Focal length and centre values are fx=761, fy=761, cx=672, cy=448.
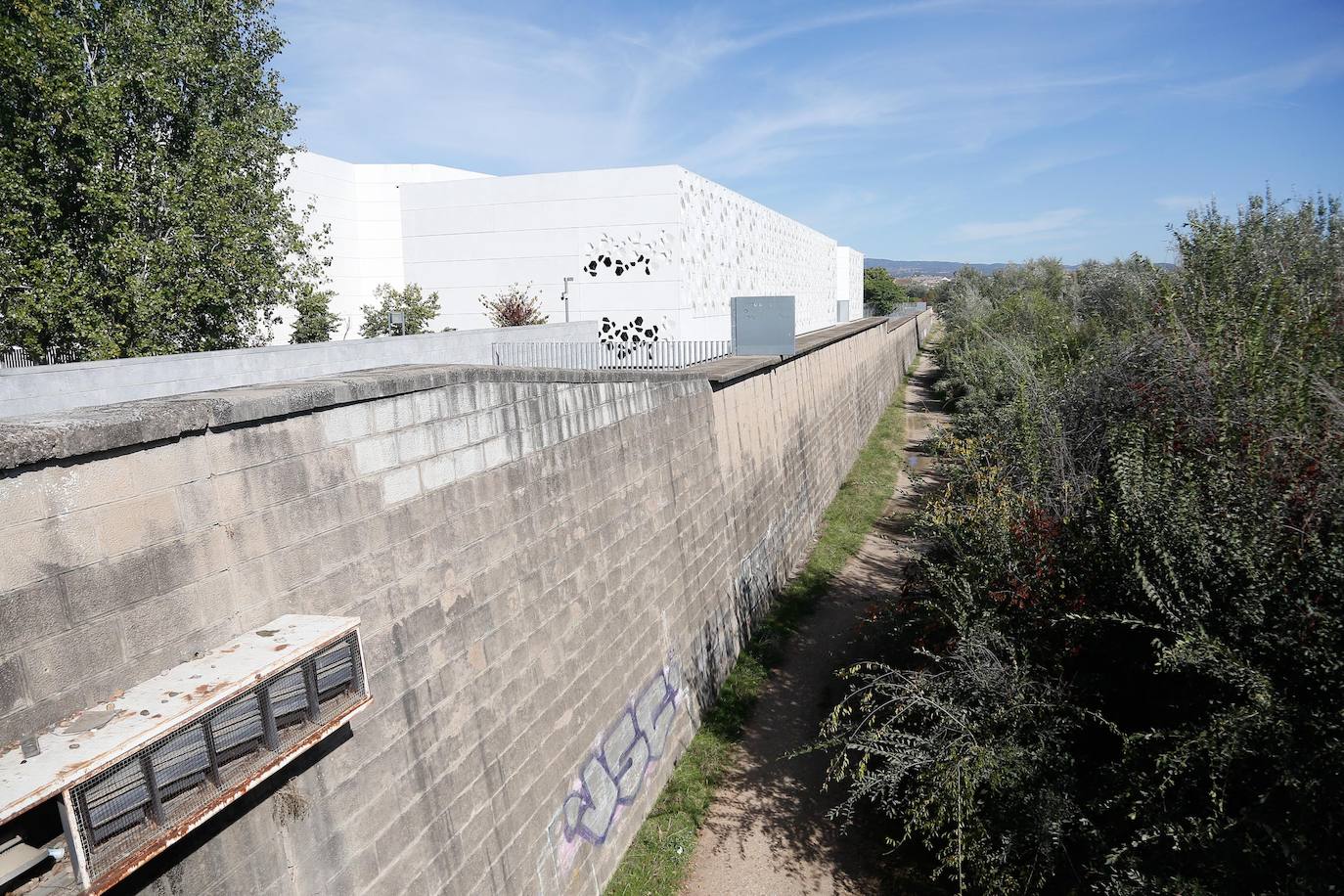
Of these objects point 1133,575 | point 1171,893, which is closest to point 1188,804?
point 1171,893

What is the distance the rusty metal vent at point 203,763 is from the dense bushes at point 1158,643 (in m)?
4.07

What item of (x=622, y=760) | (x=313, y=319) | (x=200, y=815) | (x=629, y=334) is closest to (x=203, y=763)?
(x=200, y=815)

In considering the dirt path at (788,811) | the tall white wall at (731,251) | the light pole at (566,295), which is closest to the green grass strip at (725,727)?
the dirt path at (788,811)

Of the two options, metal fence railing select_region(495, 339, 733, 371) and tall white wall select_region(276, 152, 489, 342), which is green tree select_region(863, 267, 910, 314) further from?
metal fence railing select_region(495, 339, 733, 371)

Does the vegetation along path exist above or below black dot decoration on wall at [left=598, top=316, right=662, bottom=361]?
below

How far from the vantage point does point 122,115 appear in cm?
1333

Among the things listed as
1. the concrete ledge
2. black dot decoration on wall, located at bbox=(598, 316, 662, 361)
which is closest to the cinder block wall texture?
the concrete ledge

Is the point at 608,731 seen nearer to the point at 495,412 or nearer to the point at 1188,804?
the point at 495,412

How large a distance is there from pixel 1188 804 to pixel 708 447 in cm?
595

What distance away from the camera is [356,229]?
83.3 feet

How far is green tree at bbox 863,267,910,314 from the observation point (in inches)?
3858

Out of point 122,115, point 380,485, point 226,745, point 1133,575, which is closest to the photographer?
point 226,745

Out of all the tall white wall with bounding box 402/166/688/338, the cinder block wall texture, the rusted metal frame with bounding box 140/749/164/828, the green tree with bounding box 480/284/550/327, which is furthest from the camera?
the green tree with bounding box 480/284/550/327

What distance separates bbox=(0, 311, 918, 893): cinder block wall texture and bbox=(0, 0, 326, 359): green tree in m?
10.8
